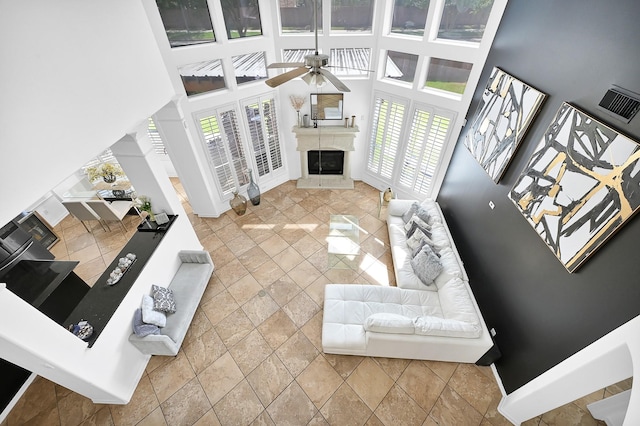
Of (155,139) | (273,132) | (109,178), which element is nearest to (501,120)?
(273,132)

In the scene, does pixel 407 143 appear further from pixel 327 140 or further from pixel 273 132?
pixel 273 132

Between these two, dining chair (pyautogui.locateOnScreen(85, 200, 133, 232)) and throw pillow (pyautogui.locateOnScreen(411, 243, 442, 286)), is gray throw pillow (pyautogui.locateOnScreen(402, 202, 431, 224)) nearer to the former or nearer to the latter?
throw pillow (pyautogui.locateOnScreen(411, 243, 442, 286))

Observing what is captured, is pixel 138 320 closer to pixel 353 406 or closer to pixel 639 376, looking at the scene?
pixel 353 406

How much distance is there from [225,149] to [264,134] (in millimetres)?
1002

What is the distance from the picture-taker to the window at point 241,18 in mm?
4727

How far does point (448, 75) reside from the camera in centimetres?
489

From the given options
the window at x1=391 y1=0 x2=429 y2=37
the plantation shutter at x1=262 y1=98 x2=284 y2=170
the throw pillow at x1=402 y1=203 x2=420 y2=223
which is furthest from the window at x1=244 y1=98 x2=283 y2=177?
the throw pillow at x1=402 y1=203 x2=420 y2=223

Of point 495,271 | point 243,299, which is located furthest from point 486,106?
point 243,299

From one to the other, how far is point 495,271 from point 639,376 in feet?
6.77

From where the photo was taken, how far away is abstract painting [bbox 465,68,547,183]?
3.30 metres

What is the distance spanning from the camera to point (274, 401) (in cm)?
351

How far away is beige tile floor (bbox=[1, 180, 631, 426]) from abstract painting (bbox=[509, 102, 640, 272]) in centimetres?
225

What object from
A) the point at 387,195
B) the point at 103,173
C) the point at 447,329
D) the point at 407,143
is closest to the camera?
the point at 447,329

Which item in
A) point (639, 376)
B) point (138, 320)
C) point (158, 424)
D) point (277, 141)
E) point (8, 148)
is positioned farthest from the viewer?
point (277, 141)
